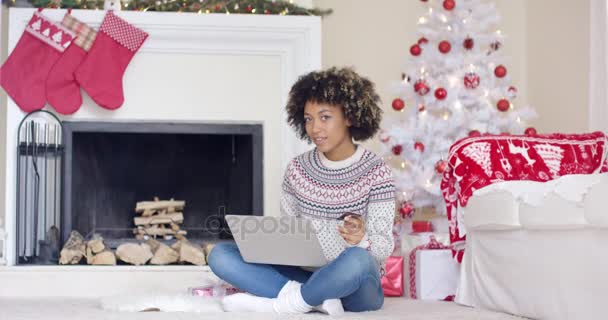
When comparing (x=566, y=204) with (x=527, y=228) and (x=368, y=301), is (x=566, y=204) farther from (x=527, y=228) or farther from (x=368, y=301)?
(x=368, y=301)

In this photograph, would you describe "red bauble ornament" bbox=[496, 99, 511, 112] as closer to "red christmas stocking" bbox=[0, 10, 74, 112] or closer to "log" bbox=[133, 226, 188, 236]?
"log" bbox=[133, 226, 188, 236]

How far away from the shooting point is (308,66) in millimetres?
4133

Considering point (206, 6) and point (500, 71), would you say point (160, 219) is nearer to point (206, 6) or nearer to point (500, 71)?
point (206, 6)

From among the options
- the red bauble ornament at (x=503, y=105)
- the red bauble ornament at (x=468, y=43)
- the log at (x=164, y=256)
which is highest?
the red bauble ornament at (x=468, y=43)

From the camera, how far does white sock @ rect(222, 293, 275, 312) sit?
9.02 feet

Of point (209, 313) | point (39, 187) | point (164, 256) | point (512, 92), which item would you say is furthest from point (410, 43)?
point (209, 313)

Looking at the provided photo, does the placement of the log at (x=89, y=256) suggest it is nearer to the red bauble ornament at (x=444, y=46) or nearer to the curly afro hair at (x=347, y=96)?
the curly afro hair at (x=347, y=96)

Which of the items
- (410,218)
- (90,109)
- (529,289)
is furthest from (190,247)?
(529,289)

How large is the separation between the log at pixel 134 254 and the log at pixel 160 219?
237 millimetres

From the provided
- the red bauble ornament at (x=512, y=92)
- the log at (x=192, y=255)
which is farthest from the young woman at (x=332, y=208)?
the red bauble ornament at (x=512, y=92)

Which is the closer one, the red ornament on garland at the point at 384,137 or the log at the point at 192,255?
the log at the point at 192,255

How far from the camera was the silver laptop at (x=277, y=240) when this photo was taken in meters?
2.56

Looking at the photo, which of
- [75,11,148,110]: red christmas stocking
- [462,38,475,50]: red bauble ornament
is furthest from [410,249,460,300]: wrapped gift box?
[75,11,148,110]: red christmas stocking

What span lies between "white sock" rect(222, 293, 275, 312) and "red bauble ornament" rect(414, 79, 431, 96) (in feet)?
6.20
